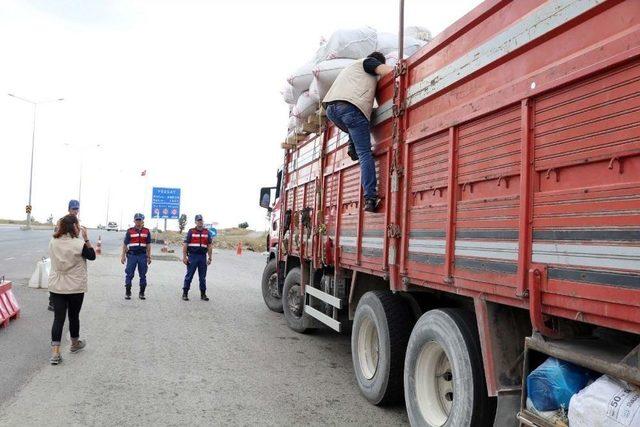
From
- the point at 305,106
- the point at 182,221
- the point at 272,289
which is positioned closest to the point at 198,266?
the point at 272,289

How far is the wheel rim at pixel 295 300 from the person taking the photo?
7.64 metres

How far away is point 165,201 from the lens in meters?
30.9

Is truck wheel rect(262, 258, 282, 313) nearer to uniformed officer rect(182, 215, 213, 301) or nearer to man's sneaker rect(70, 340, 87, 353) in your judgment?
uniformed officer rect(182, 215, 213, 301)

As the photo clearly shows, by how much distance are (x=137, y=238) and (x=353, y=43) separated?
22.2ft

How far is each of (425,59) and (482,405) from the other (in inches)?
97.8

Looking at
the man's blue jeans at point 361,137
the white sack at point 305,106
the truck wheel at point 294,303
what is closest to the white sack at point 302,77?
the white sack at point 305,106

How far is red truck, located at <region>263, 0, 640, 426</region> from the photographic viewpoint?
7.42 feet

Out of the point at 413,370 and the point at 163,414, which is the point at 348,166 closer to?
the point at 413,370

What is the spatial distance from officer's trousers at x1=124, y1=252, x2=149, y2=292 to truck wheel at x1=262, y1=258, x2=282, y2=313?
2.57 m

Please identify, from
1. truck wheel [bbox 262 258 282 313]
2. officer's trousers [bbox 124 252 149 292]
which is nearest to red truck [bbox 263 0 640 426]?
truck wheel [bbox 262 258 282 313]

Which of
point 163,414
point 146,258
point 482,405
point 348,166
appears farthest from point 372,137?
point 146,258

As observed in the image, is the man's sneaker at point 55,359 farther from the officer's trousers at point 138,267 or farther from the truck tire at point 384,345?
the officer's trousers at point 138,267

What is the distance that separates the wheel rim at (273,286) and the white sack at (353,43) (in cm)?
455

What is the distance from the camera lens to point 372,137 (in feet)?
16.1
